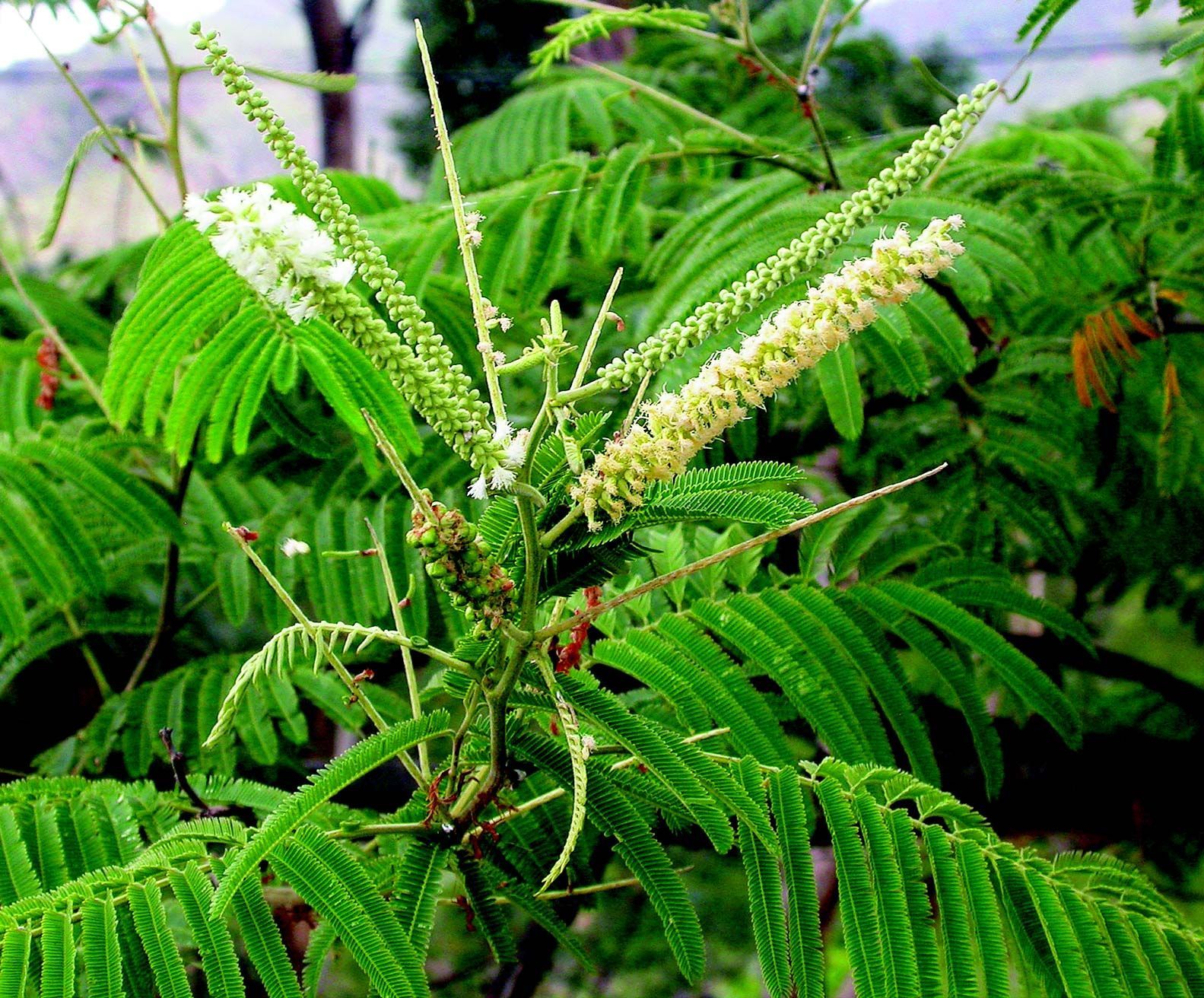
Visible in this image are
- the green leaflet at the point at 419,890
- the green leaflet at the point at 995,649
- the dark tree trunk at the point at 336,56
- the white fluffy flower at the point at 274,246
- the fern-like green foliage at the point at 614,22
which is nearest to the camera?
the white fluffy flower at the point at 274,246

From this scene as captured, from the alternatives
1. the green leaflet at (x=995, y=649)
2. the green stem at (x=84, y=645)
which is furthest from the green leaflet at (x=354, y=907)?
the green stem at (x=84, y=645)

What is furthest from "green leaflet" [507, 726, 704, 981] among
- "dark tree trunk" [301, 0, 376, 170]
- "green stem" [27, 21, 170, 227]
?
"dark tree trunk" [301, 0, 376, 170]

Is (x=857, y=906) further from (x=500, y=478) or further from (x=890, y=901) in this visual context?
(x=500, y=478)

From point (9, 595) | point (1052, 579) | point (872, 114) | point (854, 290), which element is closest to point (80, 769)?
point (9, 595)

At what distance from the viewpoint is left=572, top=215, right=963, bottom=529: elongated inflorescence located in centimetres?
91

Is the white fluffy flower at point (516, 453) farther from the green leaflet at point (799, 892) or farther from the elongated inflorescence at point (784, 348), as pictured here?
the green leaflet at point (799, 892)

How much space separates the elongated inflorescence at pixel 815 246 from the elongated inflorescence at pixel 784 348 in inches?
1.6

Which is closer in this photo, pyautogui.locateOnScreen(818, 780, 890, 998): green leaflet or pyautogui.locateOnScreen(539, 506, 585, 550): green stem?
pyautogui.locateOnScreen(539, 506, 585, 550): green stem

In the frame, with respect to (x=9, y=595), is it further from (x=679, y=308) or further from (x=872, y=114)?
(x=872, y=114)

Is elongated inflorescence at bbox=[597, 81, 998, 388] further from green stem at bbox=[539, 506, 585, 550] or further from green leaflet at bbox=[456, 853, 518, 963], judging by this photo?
green leaflet at bbox=[456, 853, 518, 963]

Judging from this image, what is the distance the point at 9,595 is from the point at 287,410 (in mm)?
588

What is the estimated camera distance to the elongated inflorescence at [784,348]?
0.91m

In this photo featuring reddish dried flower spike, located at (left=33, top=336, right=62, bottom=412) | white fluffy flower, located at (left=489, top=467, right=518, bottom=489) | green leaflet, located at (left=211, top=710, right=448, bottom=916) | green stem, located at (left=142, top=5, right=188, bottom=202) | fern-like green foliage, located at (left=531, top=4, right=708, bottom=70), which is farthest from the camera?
reddish dried flower spike, located at (left=33, top=336, right=62, bottom=412)

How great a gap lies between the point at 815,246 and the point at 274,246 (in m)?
0.45
